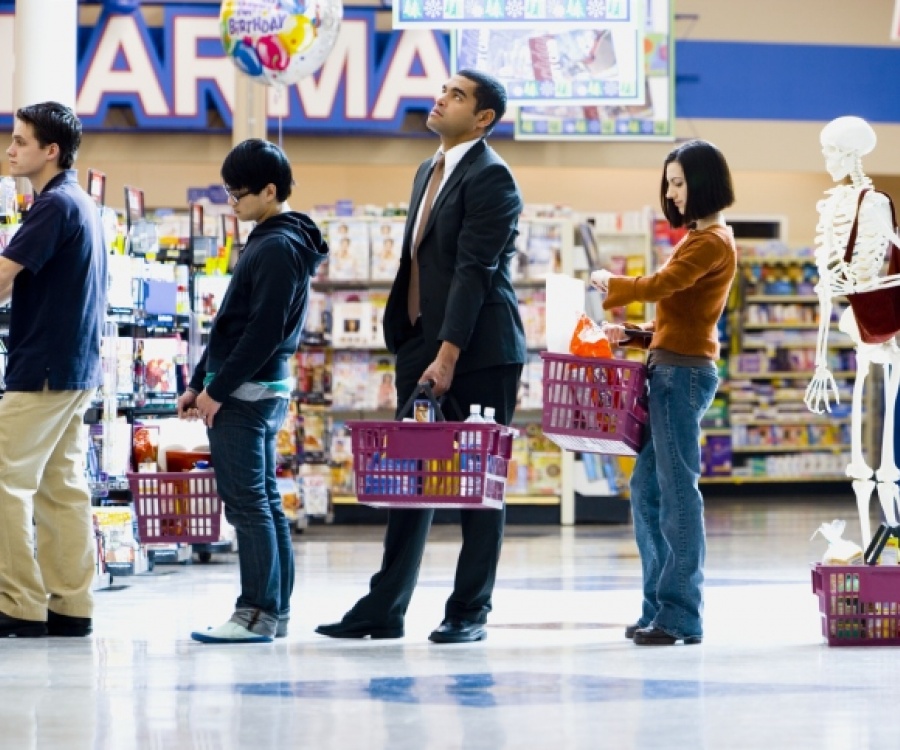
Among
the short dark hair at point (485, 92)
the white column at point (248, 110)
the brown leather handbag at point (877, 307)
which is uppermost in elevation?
the white column at point (248, 110)

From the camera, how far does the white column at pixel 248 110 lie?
501 inches

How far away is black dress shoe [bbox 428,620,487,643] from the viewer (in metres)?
5.31

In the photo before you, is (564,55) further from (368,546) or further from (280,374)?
(280,374)

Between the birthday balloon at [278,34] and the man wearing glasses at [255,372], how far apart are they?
333cm

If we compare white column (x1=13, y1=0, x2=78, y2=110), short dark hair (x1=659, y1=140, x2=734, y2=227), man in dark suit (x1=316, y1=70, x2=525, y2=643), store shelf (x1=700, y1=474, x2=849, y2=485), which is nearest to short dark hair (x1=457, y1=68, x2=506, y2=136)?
man in dark suit (x1=316, y1=70, x2=525, y2=643)

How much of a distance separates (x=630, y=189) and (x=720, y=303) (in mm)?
12304

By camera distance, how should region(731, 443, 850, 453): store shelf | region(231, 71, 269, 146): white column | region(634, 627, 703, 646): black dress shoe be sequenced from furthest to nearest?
region(731, 443, 850, 453): store shelf, region(231, 71, 269, 146): white column, region(634, 627, 703, 646): black dress shoe

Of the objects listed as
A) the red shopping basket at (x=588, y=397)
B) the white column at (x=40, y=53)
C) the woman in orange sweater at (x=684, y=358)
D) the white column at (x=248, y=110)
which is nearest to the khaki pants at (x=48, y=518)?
the red shopping basket at (x=588, y=397)

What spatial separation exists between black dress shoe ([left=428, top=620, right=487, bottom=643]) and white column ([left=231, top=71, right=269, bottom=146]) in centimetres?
783

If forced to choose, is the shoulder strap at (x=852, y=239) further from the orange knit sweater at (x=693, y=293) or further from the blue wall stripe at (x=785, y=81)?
the blue wall stripe at (x=785, y=81)

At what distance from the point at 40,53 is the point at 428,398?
516cm

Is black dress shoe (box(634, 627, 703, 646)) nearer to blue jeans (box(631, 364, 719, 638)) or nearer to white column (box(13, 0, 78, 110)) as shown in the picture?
blue jeans (box(631, 364, 719, 638))

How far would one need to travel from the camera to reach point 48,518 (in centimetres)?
552

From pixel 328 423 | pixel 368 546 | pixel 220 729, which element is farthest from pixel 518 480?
pixel 220 729
